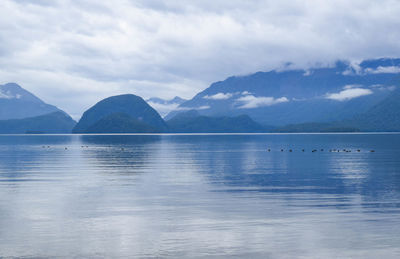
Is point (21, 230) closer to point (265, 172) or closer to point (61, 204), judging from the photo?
point (61, 204)

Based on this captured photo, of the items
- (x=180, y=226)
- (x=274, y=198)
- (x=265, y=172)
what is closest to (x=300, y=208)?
(x=274, y=198)

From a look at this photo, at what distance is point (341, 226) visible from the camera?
3625cm

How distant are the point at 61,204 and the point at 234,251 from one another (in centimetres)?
2321

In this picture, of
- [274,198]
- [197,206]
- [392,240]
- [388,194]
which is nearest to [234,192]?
[274,198]

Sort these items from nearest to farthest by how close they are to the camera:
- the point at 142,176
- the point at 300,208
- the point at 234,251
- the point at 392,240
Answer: the point at 234,251, the point at 392,240, the point at 300,208, the point at 142,176

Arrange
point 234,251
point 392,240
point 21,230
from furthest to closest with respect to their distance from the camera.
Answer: point 21,230 < point 392,240 < point 234,251

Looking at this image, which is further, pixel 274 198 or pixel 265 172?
pixel 265 172

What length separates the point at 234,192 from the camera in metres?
56.4

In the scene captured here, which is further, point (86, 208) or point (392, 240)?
point (86, 208)

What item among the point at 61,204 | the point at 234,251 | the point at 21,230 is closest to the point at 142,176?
the point at 61,204

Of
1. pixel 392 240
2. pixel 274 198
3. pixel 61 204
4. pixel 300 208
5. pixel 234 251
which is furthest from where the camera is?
pixel 274 198

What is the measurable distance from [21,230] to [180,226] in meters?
10.9

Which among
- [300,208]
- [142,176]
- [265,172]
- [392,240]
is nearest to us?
[392,240]

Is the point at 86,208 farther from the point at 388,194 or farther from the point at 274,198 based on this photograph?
the point at 388,194
